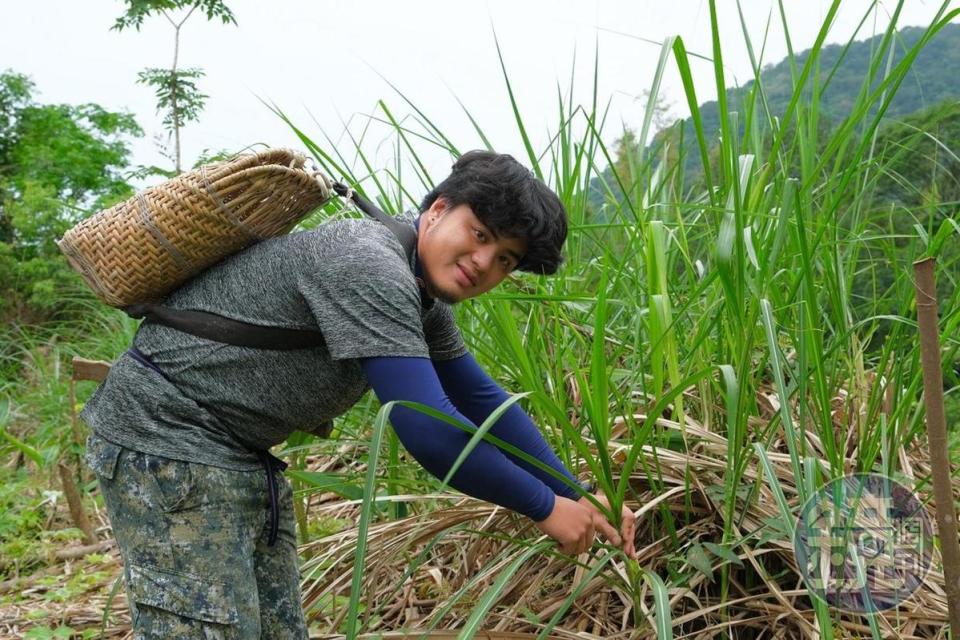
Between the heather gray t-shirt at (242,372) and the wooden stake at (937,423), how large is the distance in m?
0.65

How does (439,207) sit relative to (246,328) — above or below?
above

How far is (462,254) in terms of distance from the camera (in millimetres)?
1464

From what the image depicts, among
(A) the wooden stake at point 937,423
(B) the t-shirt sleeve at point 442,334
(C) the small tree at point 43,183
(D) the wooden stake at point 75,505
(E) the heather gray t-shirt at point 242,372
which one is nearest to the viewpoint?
(A) the wooden stake at point 937,423

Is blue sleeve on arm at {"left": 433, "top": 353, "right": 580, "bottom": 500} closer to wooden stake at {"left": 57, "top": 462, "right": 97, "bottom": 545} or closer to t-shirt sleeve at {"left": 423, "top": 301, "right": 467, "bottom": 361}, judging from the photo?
t-shirt sleeve at {"left": 423, "top": 301, "right": 467, "bottom": 361}

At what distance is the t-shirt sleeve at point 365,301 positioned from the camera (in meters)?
1.32

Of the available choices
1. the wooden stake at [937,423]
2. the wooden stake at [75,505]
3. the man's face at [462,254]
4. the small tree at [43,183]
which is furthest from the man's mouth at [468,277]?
the small tree at [43,183]

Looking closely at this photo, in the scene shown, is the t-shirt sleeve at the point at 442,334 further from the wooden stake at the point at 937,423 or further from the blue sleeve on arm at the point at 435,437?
the wooden stake at the point at 937,423

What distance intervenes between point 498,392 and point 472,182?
1.45 feet

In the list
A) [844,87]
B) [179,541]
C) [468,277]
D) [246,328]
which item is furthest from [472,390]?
[844,87]

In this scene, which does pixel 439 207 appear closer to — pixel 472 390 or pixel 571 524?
pixel 472 390

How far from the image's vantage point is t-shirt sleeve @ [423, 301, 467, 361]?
65.2 inches

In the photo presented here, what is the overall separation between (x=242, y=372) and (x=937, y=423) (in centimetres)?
97

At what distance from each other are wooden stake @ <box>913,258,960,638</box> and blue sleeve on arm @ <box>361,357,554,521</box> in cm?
51

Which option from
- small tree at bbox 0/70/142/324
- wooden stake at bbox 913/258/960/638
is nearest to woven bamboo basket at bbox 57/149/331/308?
wooden stake at bbox 913/258/960/638
